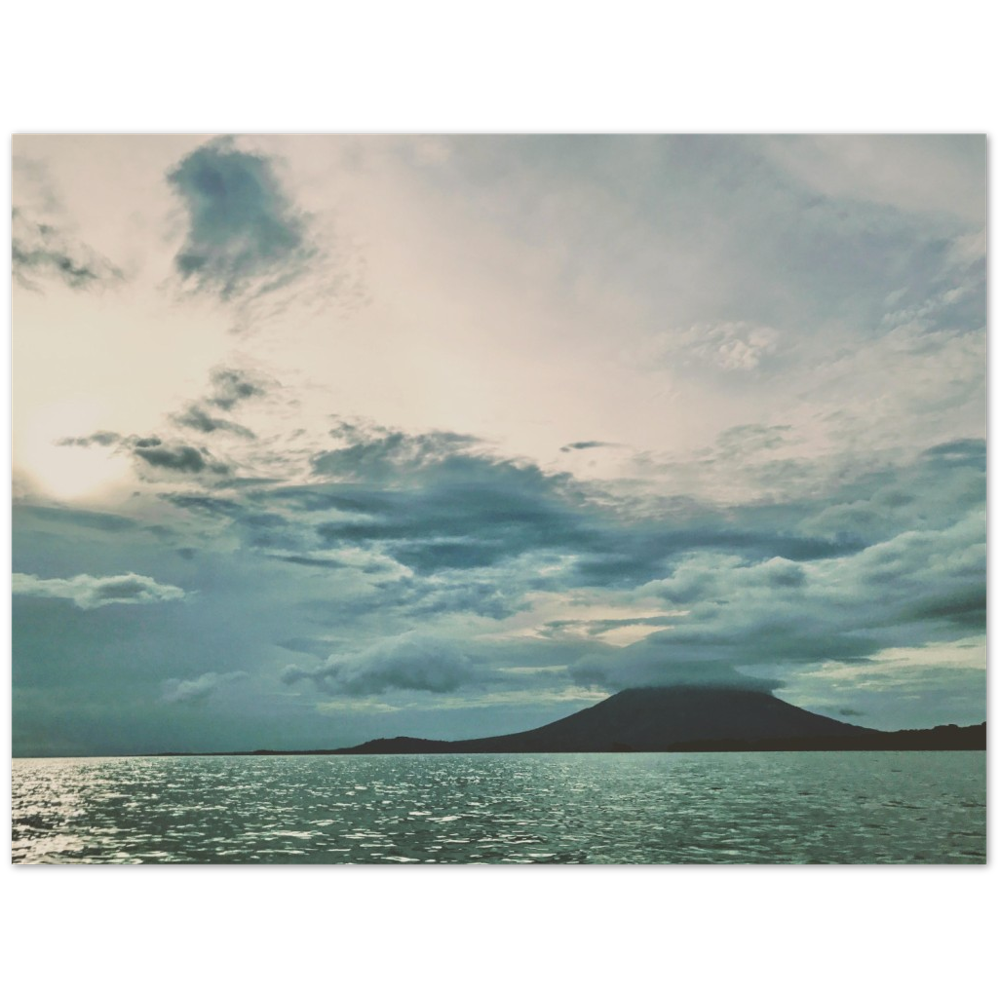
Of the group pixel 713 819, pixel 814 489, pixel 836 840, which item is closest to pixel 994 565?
pixel 836 840

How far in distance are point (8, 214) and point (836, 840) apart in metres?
26.3

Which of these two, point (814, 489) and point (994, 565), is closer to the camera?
point (994, 565)

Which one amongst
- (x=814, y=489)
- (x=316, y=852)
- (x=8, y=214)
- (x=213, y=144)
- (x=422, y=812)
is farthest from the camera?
(x=814, y=489)

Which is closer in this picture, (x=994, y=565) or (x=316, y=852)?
(x=994, y=565)

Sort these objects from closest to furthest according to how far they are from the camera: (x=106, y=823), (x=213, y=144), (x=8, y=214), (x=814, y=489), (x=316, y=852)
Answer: (x=8, y=214) → (x=316, y=852) → (x=213, y=144) → (x=106, y=823) → (x=814, y=489)

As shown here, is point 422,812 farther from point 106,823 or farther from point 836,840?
point 836,840

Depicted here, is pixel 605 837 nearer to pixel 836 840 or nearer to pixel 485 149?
pixel 836 840

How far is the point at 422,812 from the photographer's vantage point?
40594 mm

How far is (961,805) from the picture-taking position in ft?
135

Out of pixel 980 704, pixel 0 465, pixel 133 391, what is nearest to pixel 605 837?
pixel 980 704

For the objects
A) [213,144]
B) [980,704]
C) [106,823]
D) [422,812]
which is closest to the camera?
[980,704]

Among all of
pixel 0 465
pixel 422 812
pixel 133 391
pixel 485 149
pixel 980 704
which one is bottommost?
pixel 422 812

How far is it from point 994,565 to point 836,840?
40.9 feet

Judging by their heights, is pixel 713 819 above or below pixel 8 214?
below
